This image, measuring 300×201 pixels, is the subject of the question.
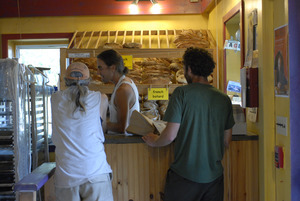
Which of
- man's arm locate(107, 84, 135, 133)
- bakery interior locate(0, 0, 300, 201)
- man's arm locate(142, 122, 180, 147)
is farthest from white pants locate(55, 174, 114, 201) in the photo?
man's arm locate(107, 84, 135, 133)

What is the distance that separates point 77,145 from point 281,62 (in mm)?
1325

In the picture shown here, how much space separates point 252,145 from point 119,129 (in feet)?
3.23

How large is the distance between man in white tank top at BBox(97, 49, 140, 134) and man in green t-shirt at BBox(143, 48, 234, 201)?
60 centimetres

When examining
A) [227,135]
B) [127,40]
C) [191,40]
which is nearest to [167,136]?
[227,135]

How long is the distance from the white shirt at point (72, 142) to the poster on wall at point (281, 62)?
116cm

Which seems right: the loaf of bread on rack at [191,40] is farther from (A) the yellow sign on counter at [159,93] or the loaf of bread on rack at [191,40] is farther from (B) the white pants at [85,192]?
(B) the white pants at [85,192]

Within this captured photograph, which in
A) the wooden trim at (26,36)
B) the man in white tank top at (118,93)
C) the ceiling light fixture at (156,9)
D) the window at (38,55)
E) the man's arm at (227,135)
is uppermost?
the ceiling light fixture at (156,9)

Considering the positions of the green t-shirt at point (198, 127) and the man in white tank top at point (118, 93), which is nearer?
the green t-shirt at point (198, 127)

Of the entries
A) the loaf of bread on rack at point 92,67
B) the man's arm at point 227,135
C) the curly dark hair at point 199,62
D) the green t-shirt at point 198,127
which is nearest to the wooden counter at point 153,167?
the man's arm at point 227,135

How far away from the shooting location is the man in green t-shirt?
189 cm

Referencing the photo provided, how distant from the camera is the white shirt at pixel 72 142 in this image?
182cm

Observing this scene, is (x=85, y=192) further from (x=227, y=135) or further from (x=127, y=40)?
(x=127, y=40)

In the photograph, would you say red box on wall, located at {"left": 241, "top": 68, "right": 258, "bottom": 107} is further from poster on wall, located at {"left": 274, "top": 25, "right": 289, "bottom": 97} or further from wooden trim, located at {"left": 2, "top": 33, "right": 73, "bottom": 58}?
wooden trim, located at {"left": 2, "top": 33, "right": 73, "bottom": 58}

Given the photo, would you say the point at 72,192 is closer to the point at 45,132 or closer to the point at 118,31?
the point at 45,132
